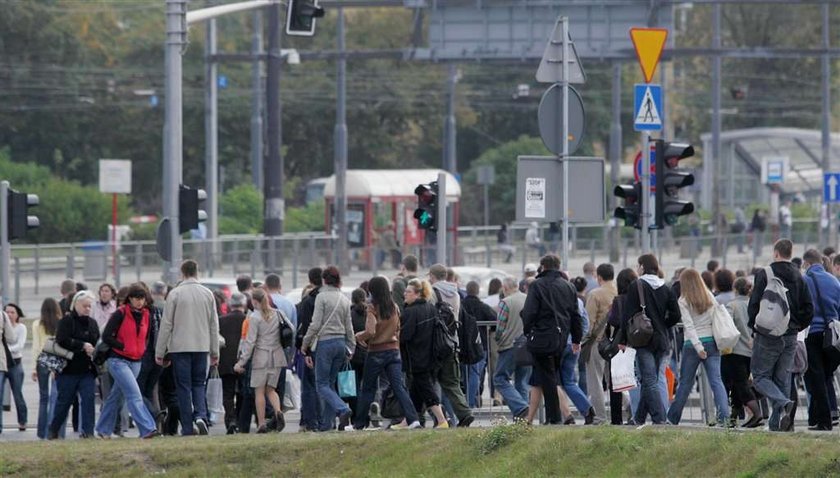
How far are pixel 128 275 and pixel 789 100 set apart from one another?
53724 mm

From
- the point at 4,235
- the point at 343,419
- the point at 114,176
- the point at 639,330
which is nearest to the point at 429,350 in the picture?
the point at 343,419

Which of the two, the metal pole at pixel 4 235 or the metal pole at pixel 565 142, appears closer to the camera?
the metal pole at pixel 565 142

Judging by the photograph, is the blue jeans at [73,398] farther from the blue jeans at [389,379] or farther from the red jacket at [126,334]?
the blue jeans at [389,379]

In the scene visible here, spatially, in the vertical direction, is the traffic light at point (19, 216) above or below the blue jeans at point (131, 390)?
above

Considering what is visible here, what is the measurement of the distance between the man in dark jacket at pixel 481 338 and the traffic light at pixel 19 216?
18.2 ft

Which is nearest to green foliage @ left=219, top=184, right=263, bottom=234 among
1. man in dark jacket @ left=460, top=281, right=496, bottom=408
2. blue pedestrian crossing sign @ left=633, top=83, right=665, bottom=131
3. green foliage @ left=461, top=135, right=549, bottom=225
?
green foliage @ left=461, top=135, right=549, bottom=225

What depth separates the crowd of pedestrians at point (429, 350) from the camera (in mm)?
15000

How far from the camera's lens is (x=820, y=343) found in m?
14.9

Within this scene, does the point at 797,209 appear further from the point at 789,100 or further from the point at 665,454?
the point at 665,454

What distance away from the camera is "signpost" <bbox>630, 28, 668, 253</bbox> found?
19516 mm

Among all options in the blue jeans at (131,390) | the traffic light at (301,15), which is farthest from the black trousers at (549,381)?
the traffic light at (301,15)

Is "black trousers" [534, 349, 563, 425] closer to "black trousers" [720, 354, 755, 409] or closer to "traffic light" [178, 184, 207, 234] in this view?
"black trousers" [720, 354, 755, 409]

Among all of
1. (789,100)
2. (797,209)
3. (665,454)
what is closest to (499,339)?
(665,454)

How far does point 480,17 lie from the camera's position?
120 ft
